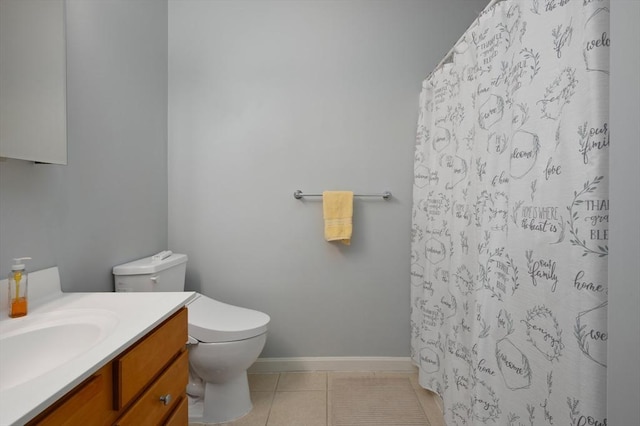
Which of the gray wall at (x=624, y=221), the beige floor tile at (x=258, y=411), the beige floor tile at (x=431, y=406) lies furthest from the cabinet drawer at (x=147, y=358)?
the beige floor tile at (x=431, y=406)

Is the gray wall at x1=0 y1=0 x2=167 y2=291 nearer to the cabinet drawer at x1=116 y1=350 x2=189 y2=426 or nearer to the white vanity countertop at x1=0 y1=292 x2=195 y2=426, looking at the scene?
the white vanity countertop at x1=0 y1=292 x2=195 y2=426

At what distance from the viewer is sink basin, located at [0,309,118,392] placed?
732 mm

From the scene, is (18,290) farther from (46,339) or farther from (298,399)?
(298,399)

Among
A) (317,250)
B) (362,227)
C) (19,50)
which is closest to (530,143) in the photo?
(362,227)

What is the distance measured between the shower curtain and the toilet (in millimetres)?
963

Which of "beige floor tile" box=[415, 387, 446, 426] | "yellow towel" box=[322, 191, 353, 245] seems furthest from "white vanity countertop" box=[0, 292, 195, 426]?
"beige floor tile" box=[415, 387, 446, 426]

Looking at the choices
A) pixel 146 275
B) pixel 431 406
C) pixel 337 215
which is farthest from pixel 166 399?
pixel 431 406

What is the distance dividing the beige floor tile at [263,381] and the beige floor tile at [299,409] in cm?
9

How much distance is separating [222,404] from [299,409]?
40 cm

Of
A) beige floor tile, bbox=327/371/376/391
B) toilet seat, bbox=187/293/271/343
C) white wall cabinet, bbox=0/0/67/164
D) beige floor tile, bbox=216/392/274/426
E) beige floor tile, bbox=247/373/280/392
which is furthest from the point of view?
beige floor tile, bbox=327/371/376/391

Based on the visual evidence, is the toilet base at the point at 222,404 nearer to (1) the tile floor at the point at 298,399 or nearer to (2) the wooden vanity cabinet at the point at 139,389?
(1) the tile floor at the point at 298,399

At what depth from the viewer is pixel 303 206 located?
198 centimetres

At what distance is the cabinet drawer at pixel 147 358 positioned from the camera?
26.6 inches

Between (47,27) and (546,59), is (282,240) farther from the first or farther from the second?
(546,59)
